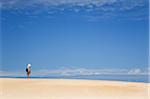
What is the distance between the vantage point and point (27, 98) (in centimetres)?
866

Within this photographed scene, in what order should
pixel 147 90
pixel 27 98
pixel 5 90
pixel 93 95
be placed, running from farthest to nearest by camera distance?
pixel 147 90, pixel 5 90, pixel 93 95, pixel 27 98

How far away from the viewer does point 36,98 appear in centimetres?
873

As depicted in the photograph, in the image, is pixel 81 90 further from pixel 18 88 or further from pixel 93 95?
pixel 18 88

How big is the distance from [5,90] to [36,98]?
198 centimetres

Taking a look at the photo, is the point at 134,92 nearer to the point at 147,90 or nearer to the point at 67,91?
the point at 147,90

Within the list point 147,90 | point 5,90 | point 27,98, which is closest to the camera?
point 27,98

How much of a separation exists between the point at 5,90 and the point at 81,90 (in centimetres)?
223

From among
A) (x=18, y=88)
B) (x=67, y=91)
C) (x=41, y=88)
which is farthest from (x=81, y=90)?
(x=18, y=88)

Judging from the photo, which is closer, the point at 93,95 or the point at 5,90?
the point at 93,95

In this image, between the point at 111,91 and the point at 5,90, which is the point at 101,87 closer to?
the point at 111,91

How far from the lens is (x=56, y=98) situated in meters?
8.70

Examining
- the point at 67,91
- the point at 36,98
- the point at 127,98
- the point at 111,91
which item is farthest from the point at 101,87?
the point at 36,98

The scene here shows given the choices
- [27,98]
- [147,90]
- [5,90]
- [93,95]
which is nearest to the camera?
[27,98]

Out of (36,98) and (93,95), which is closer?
(36,98)
